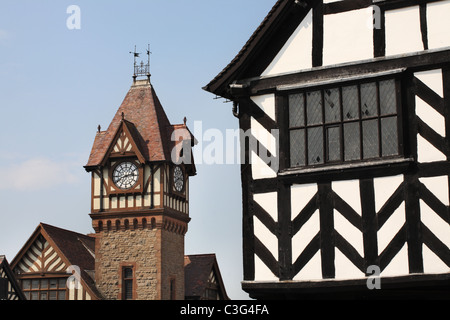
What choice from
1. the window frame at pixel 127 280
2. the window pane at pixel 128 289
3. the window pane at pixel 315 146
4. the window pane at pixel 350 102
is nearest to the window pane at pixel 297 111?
the window pane at pixel 315 146

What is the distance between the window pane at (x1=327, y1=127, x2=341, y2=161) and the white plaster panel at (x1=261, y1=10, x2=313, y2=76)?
122 cm

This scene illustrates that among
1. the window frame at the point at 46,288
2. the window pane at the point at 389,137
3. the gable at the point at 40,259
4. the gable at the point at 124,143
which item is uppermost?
the gable at the point at 124,143

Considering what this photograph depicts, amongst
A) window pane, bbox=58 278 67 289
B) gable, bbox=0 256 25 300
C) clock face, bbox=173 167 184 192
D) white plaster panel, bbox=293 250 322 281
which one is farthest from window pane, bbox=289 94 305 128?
clock face, bbox=173 167 184 192

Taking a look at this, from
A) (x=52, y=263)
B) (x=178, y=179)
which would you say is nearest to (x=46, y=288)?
(x=52, y=263)

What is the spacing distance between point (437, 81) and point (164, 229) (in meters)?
32.5

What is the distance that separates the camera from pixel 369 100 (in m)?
13.8

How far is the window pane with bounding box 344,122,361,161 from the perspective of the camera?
13758mm

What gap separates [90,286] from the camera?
4416cm

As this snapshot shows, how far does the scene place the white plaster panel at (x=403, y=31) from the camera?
13648mm

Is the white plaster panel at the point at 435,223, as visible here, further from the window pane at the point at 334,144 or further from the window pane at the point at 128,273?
the window pane at the point at 128,273

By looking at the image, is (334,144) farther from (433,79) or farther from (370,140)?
(433,79)

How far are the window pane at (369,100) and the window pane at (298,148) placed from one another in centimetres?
109

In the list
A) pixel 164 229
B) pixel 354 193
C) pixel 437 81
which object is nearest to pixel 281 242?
Result: pixel 354 193
